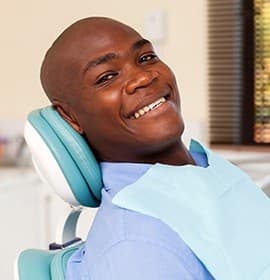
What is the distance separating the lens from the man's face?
906mm

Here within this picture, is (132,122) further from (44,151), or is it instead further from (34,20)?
(34,20)

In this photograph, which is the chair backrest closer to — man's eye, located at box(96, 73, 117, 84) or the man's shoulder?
the man's shoulder

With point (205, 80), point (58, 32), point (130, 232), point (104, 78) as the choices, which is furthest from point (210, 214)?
point (58, 32)

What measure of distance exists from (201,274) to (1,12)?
6.53ft

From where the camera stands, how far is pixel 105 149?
3.18 feet

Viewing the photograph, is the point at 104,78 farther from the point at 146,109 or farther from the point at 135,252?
the point at 135,252

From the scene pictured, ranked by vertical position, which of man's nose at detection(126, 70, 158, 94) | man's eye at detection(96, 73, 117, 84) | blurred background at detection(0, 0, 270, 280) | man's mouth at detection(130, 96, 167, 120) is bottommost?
blurred background at detection(0, 0, 270, 280)

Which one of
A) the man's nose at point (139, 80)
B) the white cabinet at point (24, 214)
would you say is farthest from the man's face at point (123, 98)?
the white cabinet at point (24, 214)

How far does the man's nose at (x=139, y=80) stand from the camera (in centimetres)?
90

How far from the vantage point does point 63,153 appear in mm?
982

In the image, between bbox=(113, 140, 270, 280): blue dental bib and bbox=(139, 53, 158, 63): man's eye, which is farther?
bbox=(139, 53, 158, 63): man's eye

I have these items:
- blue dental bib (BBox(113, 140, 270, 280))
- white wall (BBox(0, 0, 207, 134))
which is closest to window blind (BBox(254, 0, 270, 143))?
white wall (BBox(0, 0, 207, 134))

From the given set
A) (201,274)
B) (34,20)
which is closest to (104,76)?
(201,274)

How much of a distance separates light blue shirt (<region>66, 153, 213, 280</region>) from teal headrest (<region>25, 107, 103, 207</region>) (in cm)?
12
